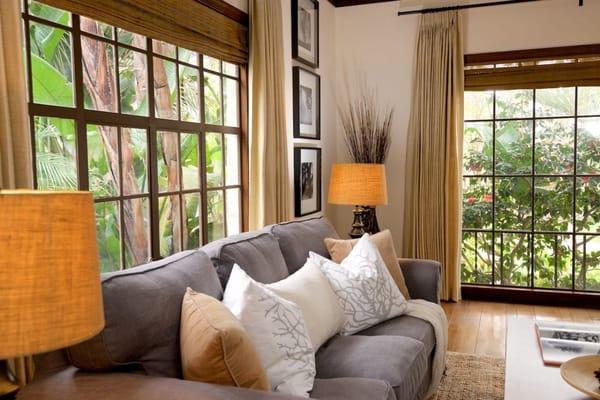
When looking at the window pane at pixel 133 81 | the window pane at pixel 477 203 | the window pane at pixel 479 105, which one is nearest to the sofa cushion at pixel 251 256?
the window pane at pixel 133 81

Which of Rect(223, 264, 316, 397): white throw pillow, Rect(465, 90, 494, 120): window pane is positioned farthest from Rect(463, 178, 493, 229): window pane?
Rect(223, 264, 316, 397): white throw pillow

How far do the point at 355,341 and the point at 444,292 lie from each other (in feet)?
8.86

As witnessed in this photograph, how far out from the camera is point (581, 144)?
466cm

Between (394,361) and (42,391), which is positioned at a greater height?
(42,391)

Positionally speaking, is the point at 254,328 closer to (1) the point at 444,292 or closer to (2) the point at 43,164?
(2) the point at 43,164

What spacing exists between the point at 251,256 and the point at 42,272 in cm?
142

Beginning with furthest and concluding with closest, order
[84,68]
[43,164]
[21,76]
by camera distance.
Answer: [84,68], [43,164], [21,76]

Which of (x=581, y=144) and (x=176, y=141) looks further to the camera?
(x=581, y=144)

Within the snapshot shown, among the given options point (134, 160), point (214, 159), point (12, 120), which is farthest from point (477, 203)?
point (12, 120)

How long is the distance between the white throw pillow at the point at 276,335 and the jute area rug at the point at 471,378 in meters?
1.33

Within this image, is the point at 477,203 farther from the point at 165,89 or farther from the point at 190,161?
the point at 165,89

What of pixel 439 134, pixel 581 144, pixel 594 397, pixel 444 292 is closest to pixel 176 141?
pixel 594 397

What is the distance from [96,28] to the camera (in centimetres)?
235

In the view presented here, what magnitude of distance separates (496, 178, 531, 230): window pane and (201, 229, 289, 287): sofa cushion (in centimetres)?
284
